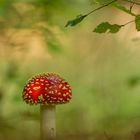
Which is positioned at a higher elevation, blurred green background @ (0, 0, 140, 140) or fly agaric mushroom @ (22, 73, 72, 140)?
blurred green background @ (0, 0, 140, 140)

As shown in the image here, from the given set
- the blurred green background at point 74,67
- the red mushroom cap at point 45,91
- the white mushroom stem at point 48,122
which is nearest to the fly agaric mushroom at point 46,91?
the red mushroom cap at point 45,91

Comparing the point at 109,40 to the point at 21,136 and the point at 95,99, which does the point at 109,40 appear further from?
the point at 21,136

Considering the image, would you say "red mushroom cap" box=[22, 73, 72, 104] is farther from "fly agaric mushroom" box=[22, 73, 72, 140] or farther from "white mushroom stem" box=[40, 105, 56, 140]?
"white mushroom stem" box=[40, 105, 56, 140]

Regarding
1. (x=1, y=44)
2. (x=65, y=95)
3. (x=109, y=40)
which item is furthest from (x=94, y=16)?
(x=65, y=95)

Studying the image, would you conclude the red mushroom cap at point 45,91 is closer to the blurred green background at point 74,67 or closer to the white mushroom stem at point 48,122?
the white mushroom stem at point 48,122

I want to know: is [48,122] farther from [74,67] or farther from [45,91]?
[74,67]

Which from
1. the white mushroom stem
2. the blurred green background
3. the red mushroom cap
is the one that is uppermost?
the blurred green background

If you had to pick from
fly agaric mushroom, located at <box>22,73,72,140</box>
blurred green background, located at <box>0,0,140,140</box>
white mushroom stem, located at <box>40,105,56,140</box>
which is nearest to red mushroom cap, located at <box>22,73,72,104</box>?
fly agaric mushroom, located at <box>22,73,72,140</box>
